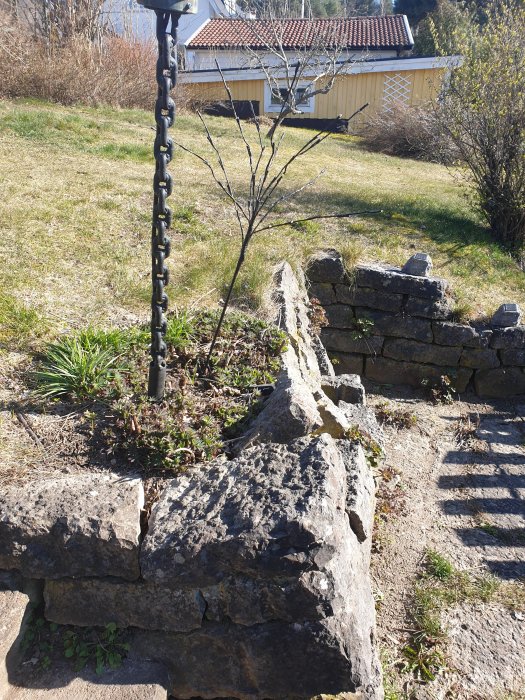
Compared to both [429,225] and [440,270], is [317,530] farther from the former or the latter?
[429,225]

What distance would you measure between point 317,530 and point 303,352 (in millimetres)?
2485

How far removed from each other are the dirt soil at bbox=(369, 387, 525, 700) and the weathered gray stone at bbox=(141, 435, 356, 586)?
138 cm

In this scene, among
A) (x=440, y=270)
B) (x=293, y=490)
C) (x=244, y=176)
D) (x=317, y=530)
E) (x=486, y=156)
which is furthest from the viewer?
(x=244, y=176)

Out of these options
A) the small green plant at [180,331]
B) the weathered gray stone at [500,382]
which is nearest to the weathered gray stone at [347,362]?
the weathered gray stone at [500,382]

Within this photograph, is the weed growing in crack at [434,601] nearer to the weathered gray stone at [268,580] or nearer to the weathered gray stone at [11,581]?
the weathered gray stone at [268,580]

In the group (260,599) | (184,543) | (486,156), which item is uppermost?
(486,156)

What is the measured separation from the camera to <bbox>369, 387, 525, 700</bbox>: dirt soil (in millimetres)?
3217

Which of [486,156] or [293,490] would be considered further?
[486,156]

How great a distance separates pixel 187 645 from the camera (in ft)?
8.05

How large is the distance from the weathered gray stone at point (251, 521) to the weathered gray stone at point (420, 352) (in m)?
4.16

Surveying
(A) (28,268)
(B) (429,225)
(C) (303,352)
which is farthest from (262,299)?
(B) (429,225)

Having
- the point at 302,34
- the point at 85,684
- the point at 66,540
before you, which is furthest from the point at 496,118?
the point at 302,34

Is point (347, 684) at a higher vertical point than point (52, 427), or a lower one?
lower

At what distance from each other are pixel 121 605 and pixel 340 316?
4.66 meters
